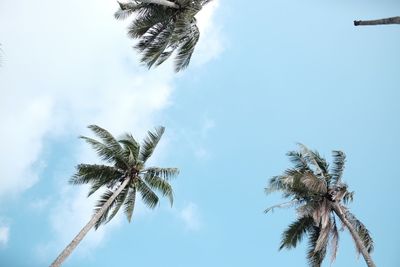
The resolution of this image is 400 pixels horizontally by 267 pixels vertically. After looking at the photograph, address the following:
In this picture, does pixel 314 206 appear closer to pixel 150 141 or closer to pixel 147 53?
pixel 150 141

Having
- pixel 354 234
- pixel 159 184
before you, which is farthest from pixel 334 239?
pixel 159 184

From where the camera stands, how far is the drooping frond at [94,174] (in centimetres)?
2036

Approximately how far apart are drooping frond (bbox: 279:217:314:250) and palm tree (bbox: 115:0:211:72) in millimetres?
10433

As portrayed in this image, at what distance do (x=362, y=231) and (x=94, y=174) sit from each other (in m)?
13.8

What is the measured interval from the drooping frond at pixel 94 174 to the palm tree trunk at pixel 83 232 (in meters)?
0.80

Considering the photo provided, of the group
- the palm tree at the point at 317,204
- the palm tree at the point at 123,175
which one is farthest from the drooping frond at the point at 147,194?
the palm tree at the point at 317,204

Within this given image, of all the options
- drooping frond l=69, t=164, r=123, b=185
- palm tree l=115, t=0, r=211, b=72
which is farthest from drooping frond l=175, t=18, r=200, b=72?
drooping frond l=69, t=164, r=123, b=185

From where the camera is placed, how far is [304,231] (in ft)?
72.3

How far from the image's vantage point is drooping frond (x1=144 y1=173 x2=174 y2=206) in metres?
21.5

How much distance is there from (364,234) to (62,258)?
14527 mm

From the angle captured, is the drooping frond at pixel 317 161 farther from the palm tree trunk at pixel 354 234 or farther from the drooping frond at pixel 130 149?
the drooping frond at pixel 130 149

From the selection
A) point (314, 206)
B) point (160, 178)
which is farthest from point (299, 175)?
point (160, 178)

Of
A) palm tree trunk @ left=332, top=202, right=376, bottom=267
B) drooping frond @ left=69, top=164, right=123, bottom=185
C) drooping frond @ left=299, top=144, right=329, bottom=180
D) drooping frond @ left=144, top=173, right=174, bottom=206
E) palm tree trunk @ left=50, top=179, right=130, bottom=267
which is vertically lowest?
palm tree trunk @ left=50, top=179, right=130, bottom=267

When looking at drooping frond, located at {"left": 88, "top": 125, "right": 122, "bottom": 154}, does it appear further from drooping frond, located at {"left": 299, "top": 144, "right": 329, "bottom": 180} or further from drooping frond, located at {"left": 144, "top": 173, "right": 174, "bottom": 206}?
drooping frond, located at {"left": 299, "top": 144, "right": 329, "bottom": 180}
